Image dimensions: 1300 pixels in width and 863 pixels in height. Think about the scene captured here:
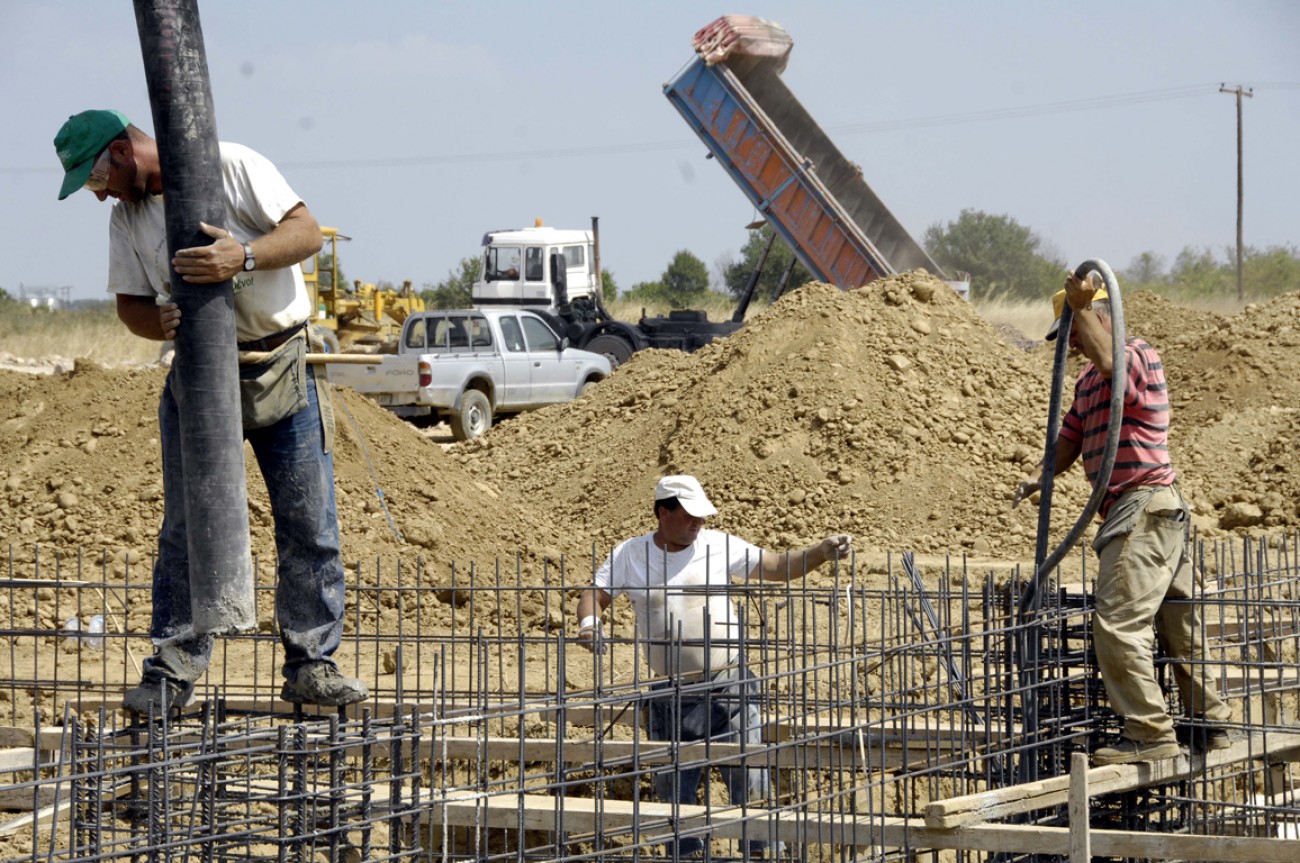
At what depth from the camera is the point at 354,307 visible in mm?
25344

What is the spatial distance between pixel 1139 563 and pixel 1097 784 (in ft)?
2.23

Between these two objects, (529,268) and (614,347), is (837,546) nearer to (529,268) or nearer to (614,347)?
(614,347)

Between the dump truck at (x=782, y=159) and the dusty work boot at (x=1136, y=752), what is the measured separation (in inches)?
515

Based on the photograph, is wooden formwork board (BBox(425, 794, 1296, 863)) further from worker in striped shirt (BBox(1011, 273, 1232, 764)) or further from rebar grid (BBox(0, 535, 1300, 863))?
worker in striped shirt (BBox(1011, 273, 1232, 764))

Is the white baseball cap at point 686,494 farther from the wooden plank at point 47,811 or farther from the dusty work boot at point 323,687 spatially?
the wooden plank at point 47,811

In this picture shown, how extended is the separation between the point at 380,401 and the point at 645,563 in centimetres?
1265

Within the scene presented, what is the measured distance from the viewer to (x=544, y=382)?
19.6m

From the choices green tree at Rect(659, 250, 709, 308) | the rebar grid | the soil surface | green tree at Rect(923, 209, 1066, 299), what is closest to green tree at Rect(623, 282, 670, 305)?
green tree at Rect(659, 250, 709, 308)

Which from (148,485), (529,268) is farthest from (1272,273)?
(148,485)

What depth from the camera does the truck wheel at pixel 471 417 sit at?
18.5 m

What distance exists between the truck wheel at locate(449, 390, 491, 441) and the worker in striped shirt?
45.3ft

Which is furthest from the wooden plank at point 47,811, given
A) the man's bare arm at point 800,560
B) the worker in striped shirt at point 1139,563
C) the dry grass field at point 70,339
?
the dry grass field at point 70,339

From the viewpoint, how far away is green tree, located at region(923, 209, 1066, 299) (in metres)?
64.0

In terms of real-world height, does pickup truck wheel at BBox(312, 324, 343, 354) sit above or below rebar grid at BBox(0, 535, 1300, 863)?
above
